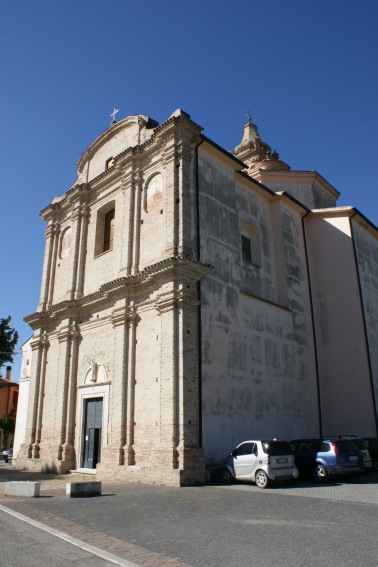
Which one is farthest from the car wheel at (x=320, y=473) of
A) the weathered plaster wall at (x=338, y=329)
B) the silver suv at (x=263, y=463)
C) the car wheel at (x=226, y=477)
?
the weathered plaster wall at (x=338, y=329)

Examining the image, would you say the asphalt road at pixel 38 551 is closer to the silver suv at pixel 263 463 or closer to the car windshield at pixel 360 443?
the silver suv at pixel 263 463

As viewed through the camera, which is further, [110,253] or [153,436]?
[110,253]

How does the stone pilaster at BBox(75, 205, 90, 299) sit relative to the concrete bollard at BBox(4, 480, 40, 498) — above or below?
above

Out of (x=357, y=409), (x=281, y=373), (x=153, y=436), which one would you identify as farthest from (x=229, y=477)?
(x=357, y=409)

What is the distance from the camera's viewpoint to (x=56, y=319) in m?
23.2

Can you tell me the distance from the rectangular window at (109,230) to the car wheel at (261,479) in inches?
493

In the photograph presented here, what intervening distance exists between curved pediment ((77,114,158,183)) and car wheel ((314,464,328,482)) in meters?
15.0

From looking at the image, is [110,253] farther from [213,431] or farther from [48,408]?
[213,431]

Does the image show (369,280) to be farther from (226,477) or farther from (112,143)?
(112,143)

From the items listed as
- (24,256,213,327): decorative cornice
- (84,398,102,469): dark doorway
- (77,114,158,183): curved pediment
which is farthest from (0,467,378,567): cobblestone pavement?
(77,114,158,183): curved pediment

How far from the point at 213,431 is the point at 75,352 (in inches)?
331

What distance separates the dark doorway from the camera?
62.2ft

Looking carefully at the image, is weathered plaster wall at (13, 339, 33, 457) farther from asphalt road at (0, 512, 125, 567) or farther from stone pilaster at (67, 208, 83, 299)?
asphalt road at (0, 512, 125, 567)

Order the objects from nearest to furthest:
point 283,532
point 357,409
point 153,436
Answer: point 283,532 < point 153,436 < point 357,409
